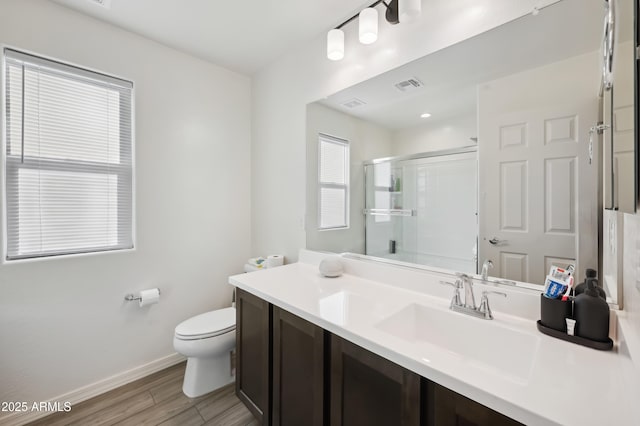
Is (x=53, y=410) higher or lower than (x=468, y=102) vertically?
lower

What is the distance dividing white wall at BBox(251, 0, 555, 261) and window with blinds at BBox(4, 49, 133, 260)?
3.41ft

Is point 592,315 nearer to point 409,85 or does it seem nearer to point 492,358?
point 492,358

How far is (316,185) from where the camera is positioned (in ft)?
6.93

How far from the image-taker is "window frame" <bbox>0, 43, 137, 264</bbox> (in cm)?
153

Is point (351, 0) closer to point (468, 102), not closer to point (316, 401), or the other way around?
point (468, 102)

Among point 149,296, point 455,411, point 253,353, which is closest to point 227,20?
point 149,296

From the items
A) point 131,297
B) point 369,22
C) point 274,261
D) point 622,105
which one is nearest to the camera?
point 622,105

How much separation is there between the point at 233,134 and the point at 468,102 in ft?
6.50

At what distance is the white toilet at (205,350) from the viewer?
1766 mm

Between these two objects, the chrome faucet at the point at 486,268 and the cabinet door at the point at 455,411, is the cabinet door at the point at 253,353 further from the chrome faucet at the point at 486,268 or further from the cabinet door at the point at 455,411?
the chrome faucet at the point at 486,268

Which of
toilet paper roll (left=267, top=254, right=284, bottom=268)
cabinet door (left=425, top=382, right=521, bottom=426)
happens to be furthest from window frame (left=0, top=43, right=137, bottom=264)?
cabinet door (left=425, top=382, right=521, bottom=426)

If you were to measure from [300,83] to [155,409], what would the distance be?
8.17 feet

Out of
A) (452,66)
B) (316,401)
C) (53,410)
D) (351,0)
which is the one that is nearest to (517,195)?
(452,66)

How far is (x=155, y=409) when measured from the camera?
1691 millimetres
